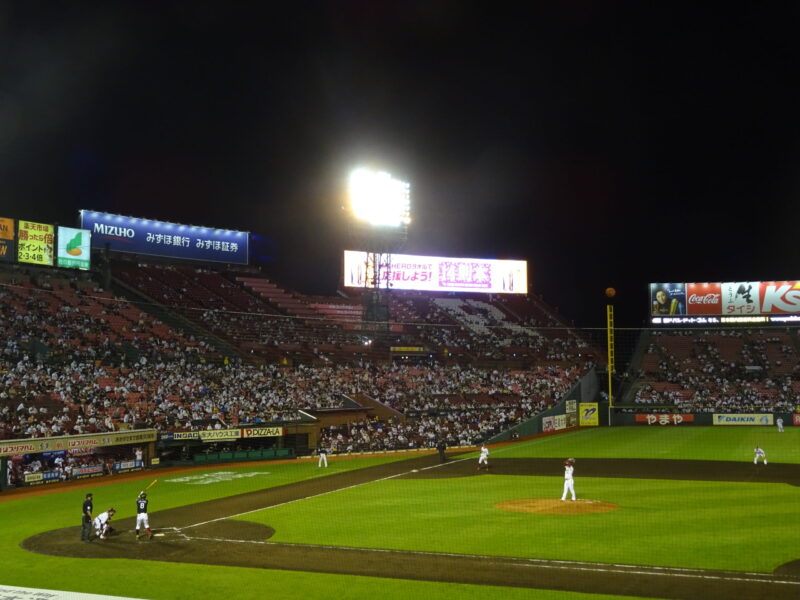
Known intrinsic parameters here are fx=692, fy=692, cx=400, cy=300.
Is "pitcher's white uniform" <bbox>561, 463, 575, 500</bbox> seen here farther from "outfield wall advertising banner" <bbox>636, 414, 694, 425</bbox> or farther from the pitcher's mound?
"outfield wall advertising banner" <bbox>636, 414, 694, 425</bbox>

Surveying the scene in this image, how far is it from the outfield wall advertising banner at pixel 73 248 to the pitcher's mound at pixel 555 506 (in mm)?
38885

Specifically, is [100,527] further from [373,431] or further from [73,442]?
[373,431]

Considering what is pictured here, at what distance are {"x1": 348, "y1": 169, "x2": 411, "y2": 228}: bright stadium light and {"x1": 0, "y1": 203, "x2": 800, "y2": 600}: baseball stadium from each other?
2.67ft

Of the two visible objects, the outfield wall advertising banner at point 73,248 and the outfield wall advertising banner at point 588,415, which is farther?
the outfield wall advertising banner at point 588,415

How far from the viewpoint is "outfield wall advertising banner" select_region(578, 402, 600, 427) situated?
58.8 meters

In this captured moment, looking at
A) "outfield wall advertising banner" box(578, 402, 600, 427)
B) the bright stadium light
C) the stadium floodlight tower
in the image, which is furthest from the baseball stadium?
the bright stadium light

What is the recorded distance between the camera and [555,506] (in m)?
22.9

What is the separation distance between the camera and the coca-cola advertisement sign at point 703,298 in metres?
67.6

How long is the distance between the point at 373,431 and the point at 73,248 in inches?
1015

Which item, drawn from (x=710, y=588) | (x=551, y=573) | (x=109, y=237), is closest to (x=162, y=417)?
(x=109, y=237)

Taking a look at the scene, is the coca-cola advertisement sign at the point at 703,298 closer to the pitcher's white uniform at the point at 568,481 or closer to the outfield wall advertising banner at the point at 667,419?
the outfield wall advertising banner at the point at 667,419

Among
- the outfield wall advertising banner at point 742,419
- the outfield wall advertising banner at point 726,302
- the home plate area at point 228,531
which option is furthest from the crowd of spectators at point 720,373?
the home plate area at point 228,531

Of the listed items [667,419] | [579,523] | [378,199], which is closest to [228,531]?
[579,523]

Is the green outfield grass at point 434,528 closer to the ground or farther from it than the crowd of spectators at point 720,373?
closer to the ground
